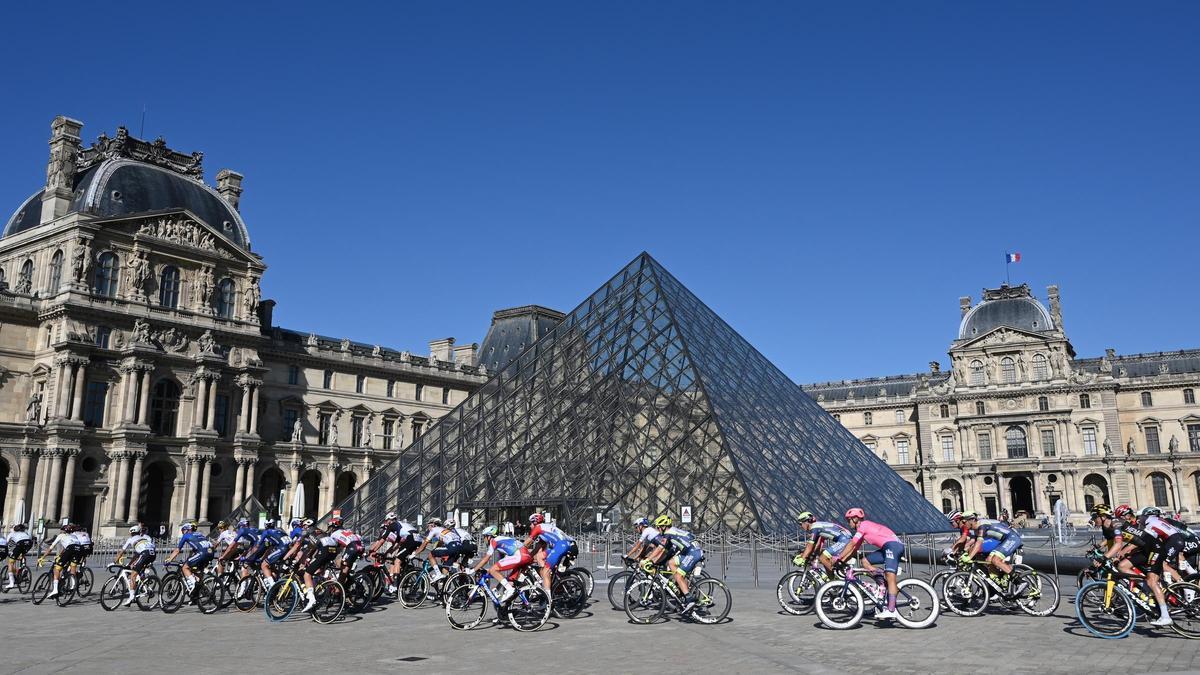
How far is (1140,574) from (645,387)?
1854cm

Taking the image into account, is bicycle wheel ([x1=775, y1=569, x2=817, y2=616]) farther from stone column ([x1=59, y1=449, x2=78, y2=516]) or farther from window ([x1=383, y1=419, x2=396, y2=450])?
window ([x1=383, y1=419, x2=396, y2=450])

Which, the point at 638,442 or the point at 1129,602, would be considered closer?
the point at 1129,602

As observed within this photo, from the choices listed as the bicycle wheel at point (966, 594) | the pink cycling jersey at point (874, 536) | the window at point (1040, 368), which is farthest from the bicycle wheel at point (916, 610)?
the window at point (1040, 368)

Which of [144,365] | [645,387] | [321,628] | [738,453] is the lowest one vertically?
[321,628]

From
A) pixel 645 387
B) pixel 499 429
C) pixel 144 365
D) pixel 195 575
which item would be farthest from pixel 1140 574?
pixel 144 365

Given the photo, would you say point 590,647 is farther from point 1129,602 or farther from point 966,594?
point 1129,602

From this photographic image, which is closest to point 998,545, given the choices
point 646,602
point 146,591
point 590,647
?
point 646,602

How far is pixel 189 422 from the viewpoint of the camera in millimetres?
43344

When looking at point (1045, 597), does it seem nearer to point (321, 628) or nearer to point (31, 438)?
point (321, 628)

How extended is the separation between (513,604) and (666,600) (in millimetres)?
1942

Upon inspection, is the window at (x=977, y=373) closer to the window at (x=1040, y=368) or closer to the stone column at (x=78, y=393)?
the window at (x=1040, y=368)

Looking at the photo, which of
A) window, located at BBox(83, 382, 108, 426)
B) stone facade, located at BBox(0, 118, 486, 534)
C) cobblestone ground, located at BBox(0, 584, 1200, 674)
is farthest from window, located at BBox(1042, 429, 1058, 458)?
cobblestone ground, located at BBox(0, 584, 1200, 674)

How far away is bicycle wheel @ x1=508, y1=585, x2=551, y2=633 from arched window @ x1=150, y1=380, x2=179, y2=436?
35283 mm

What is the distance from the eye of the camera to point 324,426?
51938 millimetres
